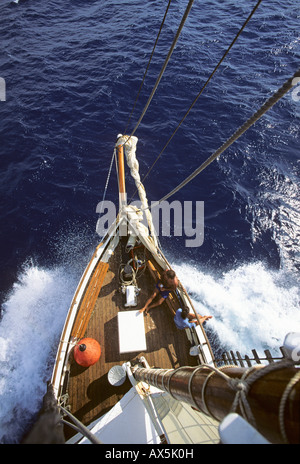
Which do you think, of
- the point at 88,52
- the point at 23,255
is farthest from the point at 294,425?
the point at 88,52

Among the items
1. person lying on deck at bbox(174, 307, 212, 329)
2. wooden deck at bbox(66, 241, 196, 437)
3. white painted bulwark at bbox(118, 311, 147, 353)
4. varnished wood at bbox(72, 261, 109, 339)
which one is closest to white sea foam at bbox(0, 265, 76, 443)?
varnished wood at bbox(72, 261, 109, 339)

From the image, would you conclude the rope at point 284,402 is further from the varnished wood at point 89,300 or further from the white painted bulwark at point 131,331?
the varnished wood at point 89,300

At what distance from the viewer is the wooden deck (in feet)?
23.4

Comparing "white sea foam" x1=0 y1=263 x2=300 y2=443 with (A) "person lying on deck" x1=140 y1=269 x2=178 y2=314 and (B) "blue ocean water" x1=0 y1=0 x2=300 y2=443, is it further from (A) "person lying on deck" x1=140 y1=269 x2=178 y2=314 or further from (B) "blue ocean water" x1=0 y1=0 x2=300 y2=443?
(A) "person lying on deck" x1=140 y1=269 x2=178 y2=314

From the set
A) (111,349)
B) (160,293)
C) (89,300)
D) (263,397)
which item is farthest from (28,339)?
(263,397)

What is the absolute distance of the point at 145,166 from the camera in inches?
653

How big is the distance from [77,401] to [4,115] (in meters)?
21.1

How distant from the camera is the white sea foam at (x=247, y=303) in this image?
11016 millimetres

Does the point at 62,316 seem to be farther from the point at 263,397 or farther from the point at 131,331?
the point at 263,397

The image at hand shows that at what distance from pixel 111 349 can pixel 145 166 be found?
11798 millimetres

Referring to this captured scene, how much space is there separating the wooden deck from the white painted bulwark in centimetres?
52

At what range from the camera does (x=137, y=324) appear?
8094 mm

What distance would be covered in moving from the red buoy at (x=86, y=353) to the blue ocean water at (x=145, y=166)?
11.6 feet
